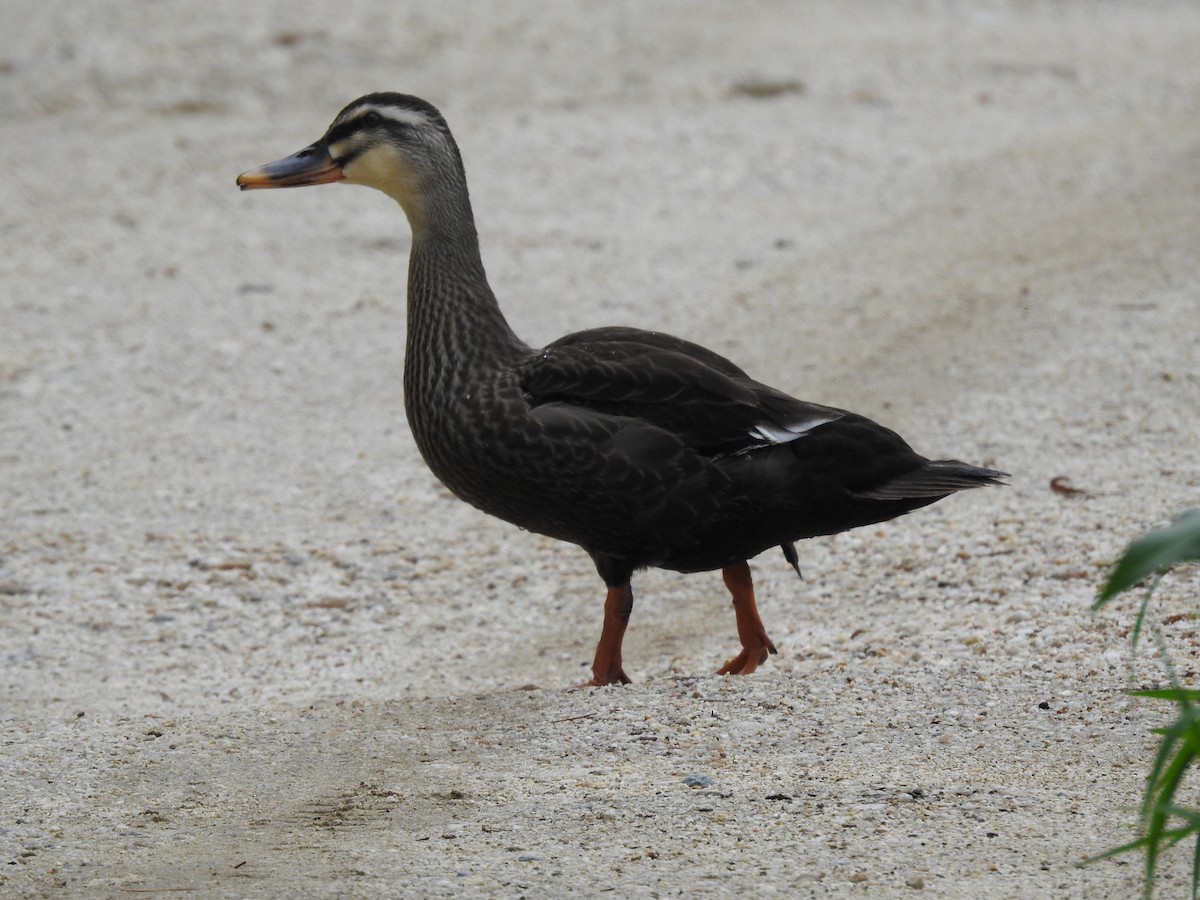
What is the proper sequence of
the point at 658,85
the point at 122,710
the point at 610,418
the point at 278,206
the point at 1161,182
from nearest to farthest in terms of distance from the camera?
the point at 610,418 → the point at 122,710 → the point at 1161,182 → the point at 278,206 → the point at 658,85

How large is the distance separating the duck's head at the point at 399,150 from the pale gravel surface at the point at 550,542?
191 cm

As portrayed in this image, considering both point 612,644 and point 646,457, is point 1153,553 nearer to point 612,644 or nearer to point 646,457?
point 646,457

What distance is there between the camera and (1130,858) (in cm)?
392

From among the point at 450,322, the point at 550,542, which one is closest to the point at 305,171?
the point at 450,322

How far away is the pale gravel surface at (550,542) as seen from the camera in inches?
169

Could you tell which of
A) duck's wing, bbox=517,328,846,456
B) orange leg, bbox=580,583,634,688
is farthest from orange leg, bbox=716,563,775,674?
duck's wing, bbox=517,328,846,456

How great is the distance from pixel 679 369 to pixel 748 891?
2.32 m

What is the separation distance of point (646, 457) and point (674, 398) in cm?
25

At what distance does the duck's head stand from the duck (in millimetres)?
587

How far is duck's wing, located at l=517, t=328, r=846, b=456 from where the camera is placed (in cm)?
556

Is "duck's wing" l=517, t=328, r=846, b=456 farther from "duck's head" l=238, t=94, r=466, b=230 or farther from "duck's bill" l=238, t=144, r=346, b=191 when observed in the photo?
"duck's bill" l=238, t=144, r=346, b=191

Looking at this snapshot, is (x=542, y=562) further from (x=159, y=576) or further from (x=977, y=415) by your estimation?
(x=977, y=415)

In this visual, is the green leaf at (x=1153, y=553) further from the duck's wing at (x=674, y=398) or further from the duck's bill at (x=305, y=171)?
the duck's bill at (x=305, y=171)

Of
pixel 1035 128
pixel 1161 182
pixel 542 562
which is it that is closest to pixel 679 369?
pixel 542 562
